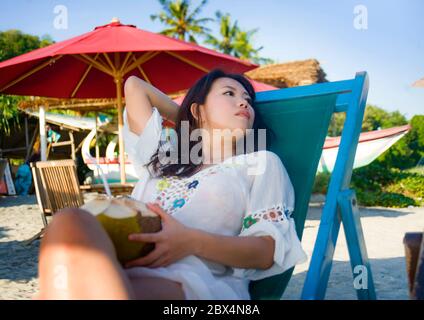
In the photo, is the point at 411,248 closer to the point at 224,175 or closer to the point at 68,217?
the point at 224,175

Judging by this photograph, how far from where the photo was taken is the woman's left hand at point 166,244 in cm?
129

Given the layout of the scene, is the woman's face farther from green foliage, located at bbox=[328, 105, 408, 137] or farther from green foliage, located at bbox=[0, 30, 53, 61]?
green foliage, located at bbox=[0, 30, 53, 61]

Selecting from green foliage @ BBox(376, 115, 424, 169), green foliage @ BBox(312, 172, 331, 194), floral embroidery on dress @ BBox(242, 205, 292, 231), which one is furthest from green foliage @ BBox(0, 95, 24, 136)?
green foliage @ BBox(376, 115, 424, 169)

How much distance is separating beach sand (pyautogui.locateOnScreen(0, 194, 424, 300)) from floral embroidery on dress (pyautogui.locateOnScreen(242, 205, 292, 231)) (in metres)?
1.30

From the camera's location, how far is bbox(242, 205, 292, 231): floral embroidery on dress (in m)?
1.58

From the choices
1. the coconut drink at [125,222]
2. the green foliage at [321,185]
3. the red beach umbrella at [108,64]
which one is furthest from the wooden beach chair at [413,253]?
A: the green foliage at [321,185]

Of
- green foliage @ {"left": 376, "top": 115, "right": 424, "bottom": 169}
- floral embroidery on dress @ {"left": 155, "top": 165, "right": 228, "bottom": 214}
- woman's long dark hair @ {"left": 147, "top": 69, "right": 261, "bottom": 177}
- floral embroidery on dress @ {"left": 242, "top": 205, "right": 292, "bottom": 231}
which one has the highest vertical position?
woman's long dark hair @ {"left": 147, "top": 69, "right": 261, "bottom": 177}

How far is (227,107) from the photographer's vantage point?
1914 mm

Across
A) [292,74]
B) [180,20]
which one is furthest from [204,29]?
[292,74]

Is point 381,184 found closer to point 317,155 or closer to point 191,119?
point 317,155

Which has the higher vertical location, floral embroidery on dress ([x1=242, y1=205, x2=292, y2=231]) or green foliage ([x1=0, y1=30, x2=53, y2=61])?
green foliage ([x1=0, y1=30, x2=53, y2=61])

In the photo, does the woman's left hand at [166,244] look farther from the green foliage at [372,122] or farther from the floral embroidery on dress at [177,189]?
the green foliage at [372,122]

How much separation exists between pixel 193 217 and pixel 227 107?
57 centimetres
